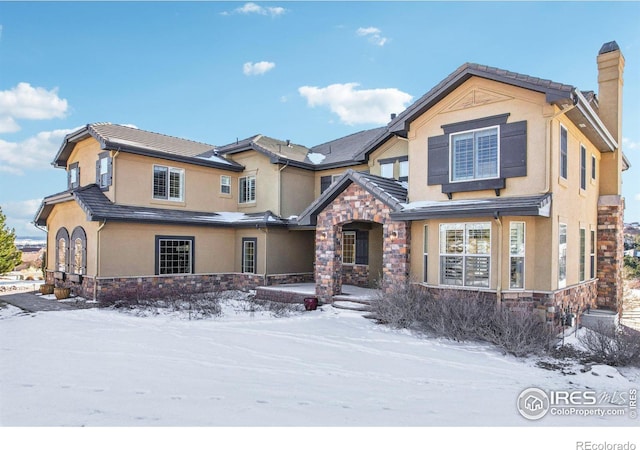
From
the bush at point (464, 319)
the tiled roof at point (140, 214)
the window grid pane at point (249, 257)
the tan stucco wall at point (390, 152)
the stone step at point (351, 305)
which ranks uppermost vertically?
the tan stucco wall at point (390, 152)

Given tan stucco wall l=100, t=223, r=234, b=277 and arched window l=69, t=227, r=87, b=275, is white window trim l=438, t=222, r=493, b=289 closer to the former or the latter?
tan stucco wall l=100, t=223, r=234, b=277

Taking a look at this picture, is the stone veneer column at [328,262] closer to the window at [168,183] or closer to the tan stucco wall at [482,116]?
the tan stucco wall at [482,116]

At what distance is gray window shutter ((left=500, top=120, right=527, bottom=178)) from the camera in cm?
1037

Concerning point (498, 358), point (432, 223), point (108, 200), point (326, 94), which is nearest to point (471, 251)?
point (432, 223)

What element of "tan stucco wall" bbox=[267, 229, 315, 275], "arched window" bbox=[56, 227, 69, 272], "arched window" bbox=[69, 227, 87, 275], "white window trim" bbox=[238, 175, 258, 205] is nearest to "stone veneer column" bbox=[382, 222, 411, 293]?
"tan stucco wall" bbox=[267, 229, 315, 275]

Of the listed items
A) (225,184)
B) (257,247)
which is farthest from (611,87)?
(225,184)

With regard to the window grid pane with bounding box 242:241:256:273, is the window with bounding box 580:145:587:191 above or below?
above

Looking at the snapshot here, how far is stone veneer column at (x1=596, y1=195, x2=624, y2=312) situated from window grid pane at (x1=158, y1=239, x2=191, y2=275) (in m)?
15.6

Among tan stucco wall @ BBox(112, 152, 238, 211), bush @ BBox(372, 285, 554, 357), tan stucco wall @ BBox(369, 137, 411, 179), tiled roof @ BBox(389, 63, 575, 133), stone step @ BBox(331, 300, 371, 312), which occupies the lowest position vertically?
stone step @ BBox(331, 300, 371, 312)

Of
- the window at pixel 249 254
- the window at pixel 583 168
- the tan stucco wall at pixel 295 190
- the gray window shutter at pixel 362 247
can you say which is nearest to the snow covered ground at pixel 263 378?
the gray window shutter at pixel 362 247

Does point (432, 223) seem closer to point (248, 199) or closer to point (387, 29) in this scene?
point (387, 29)

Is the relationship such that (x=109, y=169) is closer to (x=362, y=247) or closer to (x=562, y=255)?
(x=362, y=247)

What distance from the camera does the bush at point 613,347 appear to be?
306 inches

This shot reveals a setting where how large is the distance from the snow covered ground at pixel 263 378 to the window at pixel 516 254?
2386mm
